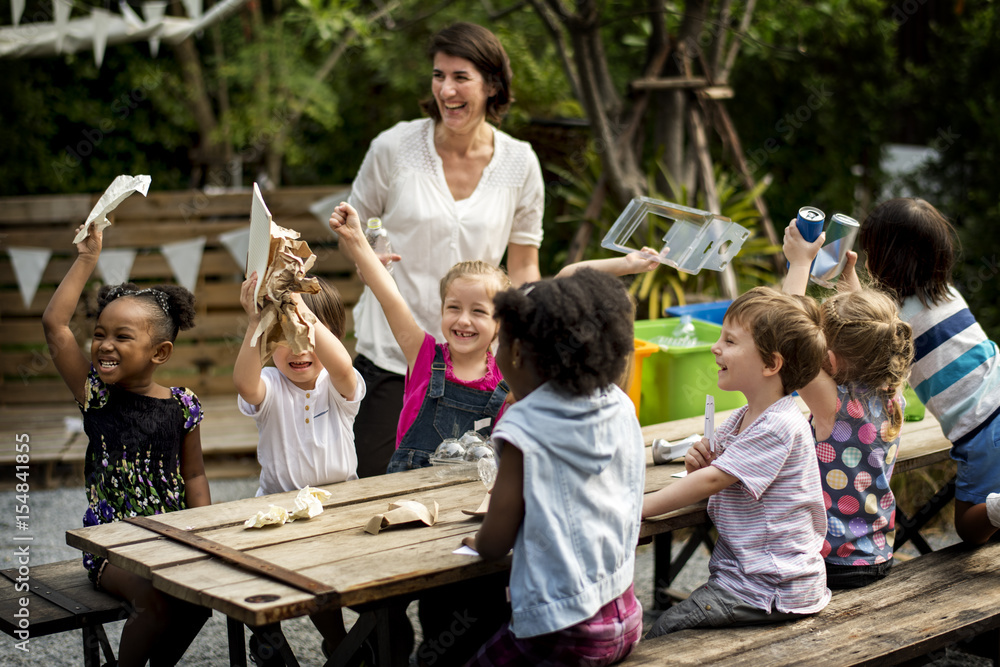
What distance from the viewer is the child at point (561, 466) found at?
6.48 ft

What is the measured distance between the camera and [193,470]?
9.25ft

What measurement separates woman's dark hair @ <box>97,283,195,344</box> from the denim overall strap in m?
0.74

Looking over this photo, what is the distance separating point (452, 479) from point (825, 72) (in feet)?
21.0

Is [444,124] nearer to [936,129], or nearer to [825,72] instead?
[936,129]

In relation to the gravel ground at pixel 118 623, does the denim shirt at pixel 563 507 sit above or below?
above

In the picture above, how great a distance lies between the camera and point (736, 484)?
250 cm

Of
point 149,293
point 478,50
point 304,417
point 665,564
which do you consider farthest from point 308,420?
point 665,564

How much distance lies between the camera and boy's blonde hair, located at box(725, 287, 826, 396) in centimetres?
243

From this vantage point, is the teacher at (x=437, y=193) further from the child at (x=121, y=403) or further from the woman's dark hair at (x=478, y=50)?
the child at (x=121, y=403)

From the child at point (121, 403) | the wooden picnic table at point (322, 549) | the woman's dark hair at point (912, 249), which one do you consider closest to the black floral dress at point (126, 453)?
the child at point (121, 403)

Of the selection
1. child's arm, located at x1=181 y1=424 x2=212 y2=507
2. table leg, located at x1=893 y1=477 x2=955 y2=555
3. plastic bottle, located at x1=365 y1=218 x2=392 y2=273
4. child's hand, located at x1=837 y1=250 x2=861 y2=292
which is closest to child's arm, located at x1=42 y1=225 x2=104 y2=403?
child's arm, located at x1=181 y1=424 x2=212 y2=507

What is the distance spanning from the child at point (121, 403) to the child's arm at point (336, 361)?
1.36 feet

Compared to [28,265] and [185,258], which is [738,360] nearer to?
[185,258]

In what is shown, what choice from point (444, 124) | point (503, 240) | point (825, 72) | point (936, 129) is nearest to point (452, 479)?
point (503, 240)
